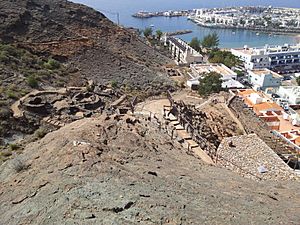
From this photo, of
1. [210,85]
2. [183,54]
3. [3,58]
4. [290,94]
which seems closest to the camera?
→ [3,58]

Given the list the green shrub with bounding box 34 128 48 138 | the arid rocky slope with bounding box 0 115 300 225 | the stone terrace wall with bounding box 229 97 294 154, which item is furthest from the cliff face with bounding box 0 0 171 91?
the arid rocky slope with bounding box 0 115 300 225

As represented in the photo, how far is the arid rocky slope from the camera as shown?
824 centimetres

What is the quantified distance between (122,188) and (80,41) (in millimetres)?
30744

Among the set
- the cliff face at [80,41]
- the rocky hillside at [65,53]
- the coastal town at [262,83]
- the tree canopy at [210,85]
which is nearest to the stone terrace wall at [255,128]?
the coastal town at [262,83]

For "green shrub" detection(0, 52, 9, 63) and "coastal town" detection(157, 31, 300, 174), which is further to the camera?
"coastal town" detection(157, 31, 300, 174)

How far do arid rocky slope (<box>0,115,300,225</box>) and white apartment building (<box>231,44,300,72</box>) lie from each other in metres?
47.8

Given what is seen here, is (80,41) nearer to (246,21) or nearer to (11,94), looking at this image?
(11,94)

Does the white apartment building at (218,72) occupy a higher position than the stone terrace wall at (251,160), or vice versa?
the stone terrace wall at (251,160)

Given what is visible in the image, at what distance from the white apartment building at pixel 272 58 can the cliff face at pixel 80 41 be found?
1998cm

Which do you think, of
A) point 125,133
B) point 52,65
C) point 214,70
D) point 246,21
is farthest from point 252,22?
point 125,133

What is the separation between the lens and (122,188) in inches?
359

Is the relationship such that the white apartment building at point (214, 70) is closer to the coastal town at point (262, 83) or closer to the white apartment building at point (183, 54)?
the coastal town at point (262, 83)

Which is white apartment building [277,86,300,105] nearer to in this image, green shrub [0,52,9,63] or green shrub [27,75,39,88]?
green shrub [27,75,39,88]

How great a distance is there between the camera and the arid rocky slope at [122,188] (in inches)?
324
